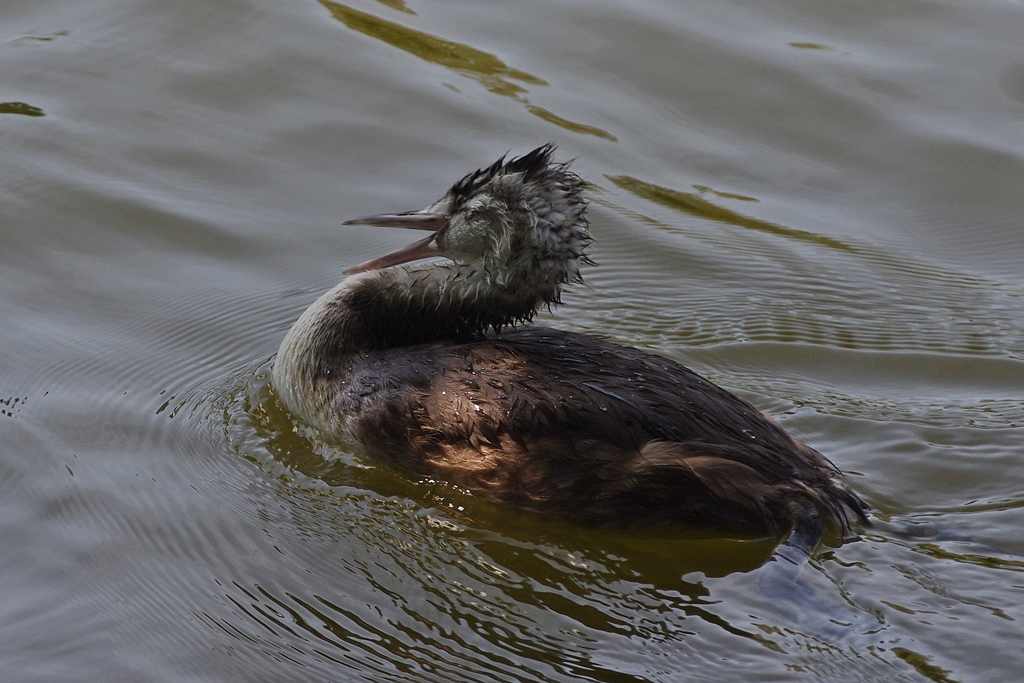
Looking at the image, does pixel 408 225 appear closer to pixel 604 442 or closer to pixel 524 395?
pixel 524 395

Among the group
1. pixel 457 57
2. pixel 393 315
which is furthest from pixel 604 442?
pixel 457 57

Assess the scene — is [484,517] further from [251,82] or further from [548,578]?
[251,82]

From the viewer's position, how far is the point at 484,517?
5465mm

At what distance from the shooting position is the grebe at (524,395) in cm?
522

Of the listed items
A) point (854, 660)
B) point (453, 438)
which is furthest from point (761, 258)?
point (854, 660)

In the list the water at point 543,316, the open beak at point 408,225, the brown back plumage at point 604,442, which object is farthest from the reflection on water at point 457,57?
the brown back plumage at point 604,442

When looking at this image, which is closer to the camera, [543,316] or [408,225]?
[408,225]

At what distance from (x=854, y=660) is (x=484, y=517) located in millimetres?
1652

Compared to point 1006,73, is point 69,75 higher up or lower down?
lower down

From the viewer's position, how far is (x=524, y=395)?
17.6 feet

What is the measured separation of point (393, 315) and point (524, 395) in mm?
1005

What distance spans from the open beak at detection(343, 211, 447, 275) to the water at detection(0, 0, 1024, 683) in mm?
897

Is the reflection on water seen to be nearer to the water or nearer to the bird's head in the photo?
the water

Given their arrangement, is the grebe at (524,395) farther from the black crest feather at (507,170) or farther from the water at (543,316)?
the water at (543,316)
